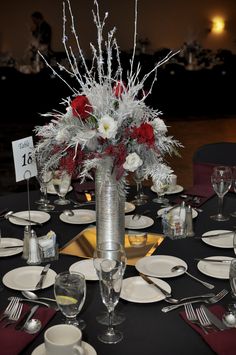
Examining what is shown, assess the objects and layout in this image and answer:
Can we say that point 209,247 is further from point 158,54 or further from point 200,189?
point 158,54

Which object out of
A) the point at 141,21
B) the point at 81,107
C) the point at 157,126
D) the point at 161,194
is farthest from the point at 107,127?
the point at 141,21

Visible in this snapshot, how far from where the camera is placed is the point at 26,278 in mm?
1765

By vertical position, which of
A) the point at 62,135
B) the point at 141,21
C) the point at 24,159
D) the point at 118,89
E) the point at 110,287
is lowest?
the point at 110,287

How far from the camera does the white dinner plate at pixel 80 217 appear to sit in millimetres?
2301

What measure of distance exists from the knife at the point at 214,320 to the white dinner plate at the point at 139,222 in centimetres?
75

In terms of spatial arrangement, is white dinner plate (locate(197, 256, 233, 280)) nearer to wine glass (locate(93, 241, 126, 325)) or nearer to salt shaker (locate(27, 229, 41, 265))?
wine glass (locate(93, 241, 126, 325))

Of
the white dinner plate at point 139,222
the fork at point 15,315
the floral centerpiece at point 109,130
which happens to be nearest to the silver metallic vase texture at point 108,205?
the floral centerpiece at point 109,130

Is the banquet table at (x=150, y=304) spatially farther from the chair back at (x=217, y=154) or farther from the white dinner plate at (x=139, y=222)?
the chair back at (x=217, y=154)

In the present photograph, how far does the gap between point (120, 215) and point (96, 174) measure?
6.7 inches

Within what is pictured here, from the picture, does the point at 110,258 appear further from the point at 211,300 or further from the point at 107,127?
the point at 107,127

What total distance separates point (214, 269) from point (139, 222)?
542mm

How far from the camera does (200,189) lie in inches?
108

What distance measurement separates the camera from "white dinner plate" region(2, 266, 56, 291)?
1695mm

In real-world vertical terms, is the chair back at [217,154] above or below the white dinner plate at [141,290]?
above
